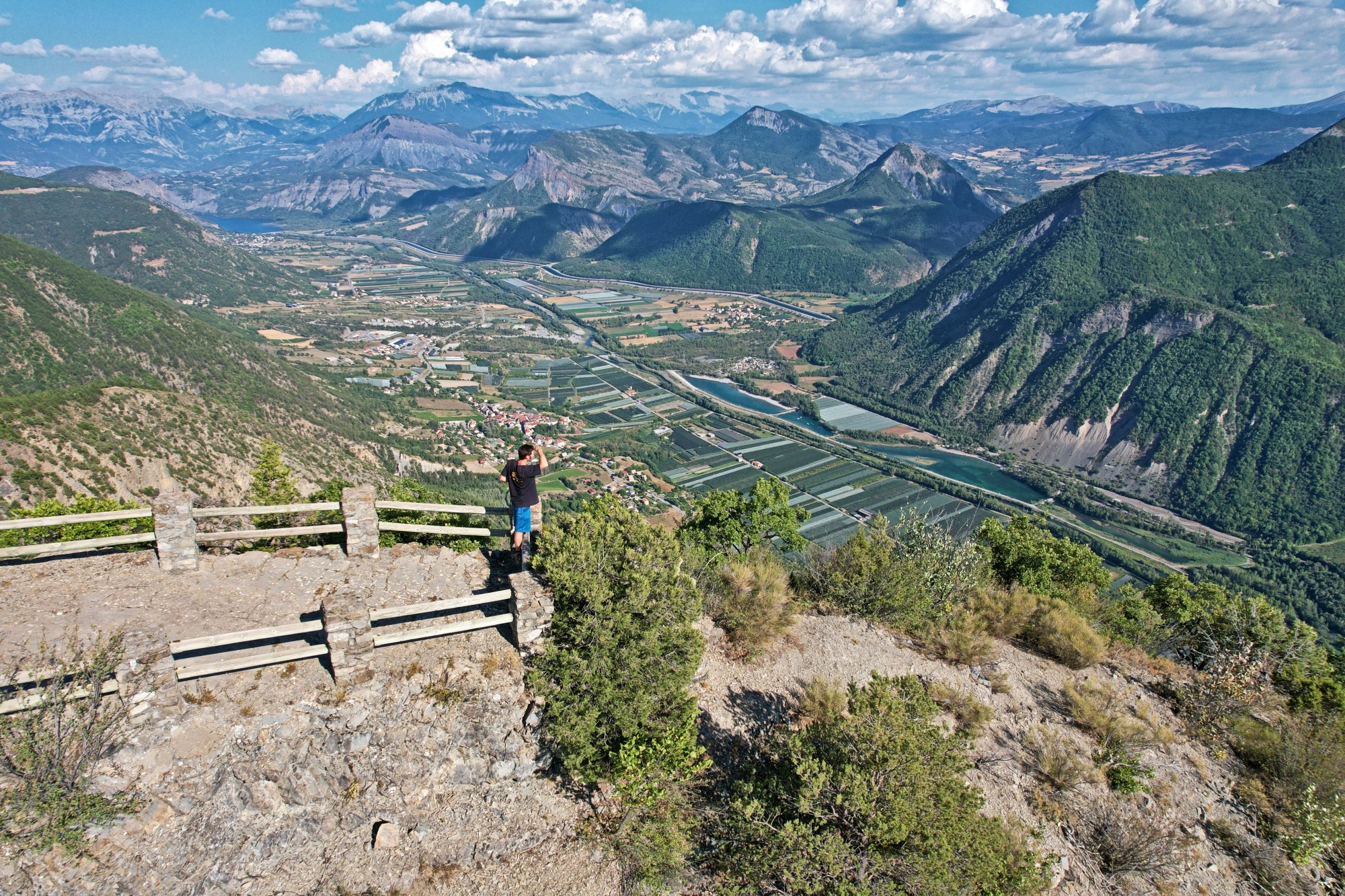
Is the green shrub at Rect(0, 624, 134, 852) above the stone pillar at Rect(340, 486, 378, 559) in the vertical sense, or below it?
below

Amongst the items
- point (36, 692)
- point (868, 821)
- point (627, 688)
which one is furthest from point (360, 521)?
point (868, 821)

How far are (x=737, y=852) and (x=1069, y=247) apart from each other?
200 meters

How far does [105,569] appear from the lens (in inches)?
615

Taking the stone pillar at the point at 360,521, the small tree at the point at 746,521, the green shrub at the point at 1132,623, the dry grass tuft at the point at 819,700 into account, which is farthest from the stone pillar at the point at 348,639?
the green shrub at the point at 1132,623

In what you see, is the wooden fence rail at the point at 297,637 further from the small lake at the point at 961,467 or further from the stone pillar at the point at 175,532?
the small lake at the point at 961,467

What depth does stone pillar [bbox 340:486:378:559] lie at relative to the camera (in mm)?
16844

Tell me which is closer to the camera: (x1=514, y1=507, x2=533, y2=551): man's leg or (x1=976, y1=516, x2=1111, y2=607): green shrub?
(x1=514, y1=507, x2=533, y2=551): man's leg

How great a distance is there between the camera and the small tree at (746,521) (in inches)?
1305

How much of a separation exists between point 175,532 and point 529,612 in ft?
29.8

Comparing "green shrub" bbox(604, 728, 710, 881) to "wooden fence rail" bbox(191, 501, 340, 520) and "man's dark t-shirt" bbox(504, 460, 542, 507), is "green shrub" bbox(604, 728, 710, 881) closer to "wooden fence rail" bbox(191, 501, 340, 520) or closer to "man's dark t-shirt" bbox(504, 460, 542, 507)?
"man's dark t-shirt" bbox(504, 460, 542, 507)

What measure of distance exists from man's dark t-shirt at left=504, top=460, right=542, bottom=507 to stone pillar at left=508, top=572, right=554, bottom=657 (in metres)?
2.20

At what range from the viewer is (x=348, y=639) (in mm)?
13320

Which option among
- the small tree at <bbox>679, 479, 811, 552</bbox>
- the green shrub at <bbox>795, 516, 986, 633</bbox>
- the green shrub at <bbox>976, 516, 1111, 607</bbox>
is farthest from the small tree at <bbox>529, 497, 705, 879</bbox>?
the green shrub at <bbox>976, 516, 1111, 607</bbox>

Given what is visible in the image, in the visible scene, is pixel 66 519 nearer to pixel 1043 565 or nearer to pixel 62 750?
pixel 62 750
